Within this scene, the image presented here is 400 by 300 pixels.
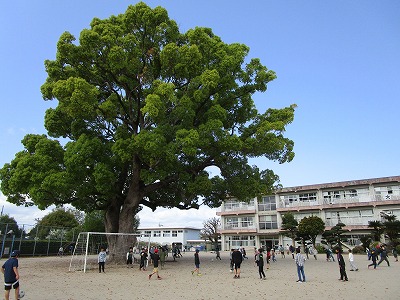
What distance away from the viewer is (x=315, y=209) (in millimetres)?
43406

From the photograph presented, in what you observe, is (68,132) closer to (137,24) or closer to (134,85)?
(134,85)

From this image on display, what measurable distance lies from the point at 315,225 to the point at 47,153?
29.0m

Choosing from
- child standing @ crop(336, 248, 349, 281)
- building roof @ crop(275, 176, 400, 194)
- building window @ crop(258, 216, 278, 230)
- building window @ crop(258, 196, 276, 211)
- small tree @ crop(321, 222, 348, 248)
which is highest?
building roof @ crop(275, 176, 400, 194)

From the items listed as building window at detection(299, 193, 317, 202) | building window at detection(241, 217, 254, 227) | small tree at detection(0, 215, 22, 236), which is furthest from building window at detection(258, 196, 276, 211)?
small tree at detection(0, 215, 22, 236)

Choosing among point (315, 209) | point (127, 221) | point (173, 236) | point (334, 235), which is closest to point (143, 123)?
point (127, 221)

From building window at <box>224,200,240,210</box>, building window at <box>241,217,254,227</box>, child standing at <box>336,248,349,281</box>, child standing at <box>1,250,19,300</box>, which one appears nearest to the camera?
child standing at <box>1,250,19,300</box>

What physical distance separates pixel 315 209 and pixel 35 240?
35.2 metres

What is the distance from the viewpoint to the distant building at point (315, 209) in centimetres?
3941

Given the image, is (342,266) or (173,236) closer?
(342,266)

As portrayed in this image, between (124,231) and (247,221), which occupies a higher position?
(247,221)

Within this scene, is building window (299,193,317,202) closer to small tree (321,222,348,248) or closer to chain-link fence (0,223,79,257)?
small tree (321,222,348,248)

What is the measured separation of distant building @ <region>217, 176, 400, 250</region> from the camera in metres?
39.4

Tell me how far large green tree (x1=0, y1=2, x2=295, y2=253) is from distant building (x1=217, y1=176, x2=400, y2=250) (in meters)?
14.8

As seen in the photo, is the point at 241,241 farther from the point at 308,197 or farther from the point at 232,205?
the point at 308,197
